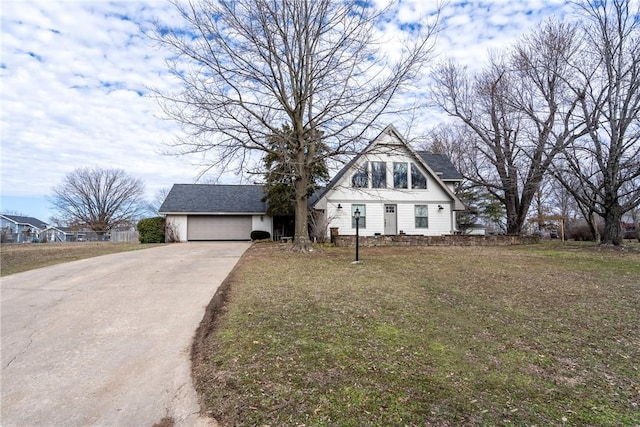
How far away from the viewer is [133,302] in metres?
6.52

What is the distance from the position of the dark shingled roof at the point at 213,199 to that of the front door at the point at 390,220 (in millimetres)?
8583

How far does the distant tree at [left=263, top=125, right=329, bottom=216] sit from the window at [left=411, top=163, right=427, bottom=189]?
5039 mm

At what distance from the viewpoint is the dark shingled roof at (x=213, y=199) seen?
78.9 feet

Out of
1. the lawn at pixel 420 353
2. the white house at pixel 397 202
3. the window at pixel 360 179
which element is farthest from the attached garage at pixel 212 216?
the lawn at pixel 420 353

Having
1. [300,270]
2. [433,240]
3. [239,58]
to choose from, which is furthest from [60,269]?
[433,240]

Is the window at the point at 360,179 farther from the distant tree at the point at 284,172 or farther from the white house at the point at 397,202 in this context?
the distant tree at the point at 284,172

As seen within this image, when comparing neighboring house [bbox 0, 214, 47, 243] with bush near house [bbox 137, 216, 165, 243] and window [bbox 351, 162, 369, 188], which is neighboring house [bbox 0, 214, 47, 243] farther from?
window [bbox 351, 162, 369, 188]

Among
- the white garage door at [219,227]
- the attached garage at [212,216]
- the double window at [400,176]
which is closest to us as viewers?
the double window at [400,176]

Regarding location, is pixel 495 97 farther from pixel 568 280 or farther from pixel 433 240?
pixel 568 280

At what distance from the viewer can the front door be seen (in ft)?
67.0

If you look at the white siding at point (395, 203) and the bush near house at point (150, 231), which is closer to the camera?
the white siding at point (395, 203)

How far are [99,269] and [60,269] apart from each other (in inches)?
42.7

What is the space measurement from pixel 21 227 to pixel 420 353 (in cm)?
5379

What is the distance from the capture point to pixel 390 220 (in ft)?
67.2
